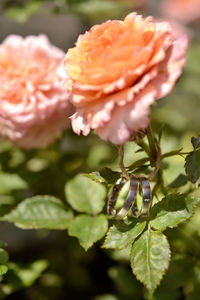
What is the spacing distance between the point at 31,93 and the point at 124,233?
0.40 metres

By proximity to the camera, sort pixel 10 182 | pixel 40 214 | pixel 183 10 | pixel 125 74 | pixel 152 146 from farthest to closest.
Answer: pixel 183 10 → pixel 10 182 → pixel 40 214 → pixel 152 146 → pixel 125 74

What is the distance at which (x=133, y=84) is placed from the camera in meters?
0.59

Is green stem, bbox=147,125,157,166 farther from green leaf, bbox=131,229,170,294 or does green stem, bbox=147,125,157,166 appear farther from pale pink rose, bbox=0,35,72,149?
pale pink rose, bbox=0,35,72,149

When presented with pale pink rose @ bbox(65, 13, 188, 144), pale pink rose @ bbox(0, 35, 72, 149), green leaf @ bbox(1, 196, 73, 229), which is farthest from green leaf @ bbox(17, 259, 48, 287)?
pale pink rose @ bbox(65, 13, 188, 144)

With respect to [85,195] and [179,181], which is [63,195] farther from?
[179,181]

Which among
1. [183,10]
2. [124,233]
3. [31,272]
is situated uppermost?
[183,10]

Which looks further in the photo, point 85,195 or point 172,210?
point 85,195

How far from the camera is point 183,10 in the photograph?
183 centimetres

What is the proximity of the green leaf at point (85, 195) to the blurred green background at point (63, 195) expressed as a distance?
0.07 metres

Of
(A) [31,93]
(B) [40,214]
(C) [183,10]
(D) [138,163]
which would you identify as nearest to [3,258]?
(B) [40,214]

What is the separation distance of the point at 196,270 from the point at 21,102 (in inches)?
18.1

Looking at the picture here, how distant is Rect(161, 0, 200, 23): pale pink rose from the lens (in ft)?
5.93

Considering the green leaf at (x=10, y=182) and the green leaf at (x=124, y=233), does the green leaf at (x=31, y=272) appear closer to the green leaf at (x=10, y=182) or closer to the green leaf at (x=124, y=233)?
the green leaf at (x=10, y=182)

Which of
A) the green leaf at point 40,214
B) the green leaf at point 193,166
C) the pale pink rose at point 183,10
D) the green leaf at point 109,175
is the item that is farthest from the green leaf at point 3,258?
the pale pink rose at point 183,10
